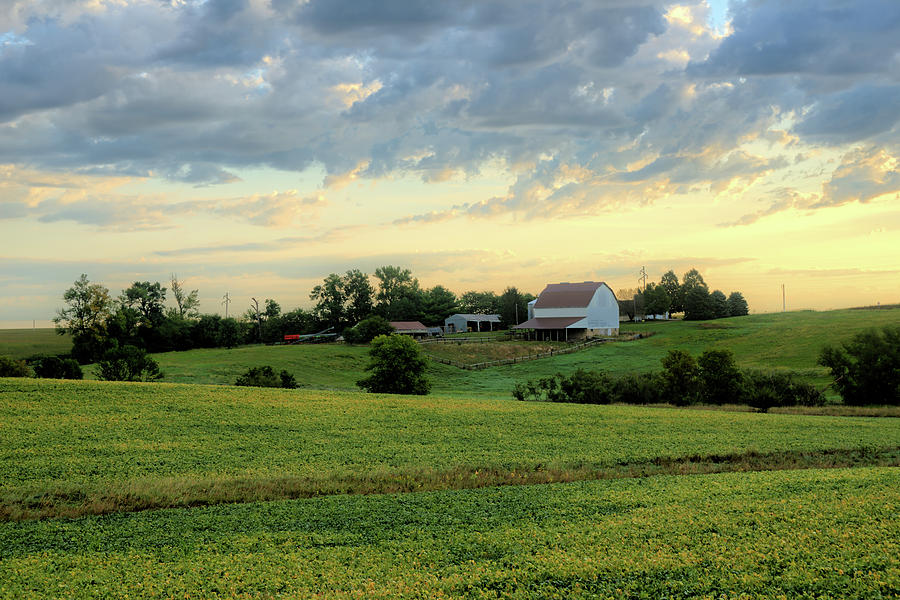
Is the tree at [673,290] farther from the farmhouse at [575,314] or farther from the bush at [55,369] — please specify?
the bush at [55,369]

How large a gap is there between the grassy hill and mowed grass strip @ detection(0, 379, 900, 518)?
68.7ft

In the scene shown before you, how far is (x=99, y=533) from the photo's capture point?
13.0m

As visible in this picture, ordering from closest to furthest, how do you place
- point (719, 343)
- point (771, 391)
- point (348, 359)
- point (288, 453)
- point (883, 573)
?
1. point (883, 573)
2. point (288, 453)
3. point (771, 391)
4. point (348, 359)
5. point (719, 343)

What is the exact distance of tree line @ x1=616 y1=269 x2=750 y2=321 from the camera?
123250mm

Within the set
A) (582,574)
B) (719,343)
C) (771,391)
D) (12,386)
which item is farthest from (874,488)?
(719,343)

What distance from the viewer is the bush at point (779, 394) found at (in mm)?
37906

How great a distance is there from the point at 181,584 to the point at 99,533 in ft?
13.1

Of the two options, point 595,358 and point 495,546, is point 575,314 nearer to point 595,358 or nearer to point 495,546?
point 595,358

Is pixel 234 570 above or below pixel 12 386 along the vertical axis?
below

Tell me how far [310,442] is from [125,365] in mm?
24943

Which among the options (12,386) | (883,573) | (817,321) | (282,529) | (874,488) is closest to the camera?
(883,573)

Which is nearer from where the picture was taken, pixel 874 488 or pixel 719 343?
pixel 874 488

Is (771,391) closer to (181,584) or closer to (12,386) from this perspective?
(181,584)

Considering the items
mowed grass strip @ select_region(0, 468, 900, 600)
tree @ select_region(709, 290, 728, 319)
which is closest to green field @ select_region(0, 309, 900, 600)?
mowed grass strip @ select_region(0, 468, 900, 600)
